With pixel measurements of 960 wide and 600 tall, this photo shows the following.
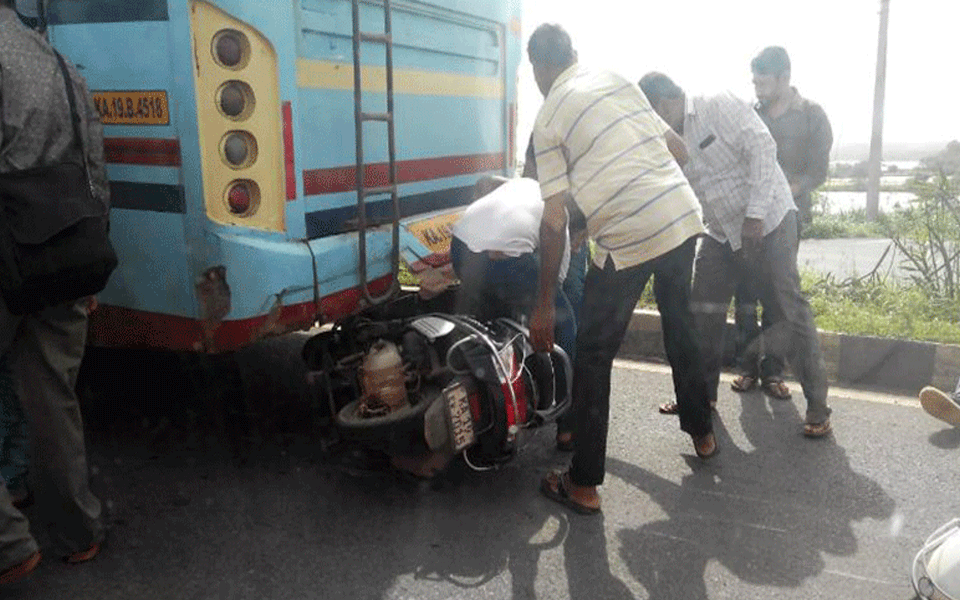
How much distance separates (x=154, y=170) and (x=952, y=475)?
133 inches

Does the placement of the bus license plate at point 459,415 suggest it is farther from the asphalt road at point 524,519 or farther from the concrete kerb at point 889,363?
the concrete kerb at point 889,363

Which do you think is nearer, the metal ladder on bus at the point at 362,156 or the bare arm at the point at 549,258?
the bare arm at the point at 549,258

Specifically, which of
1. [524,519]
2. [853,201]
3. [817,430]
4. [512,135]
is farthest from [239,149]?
[853,201]

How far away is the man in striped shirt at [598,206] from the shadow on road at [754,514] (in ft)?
1.14

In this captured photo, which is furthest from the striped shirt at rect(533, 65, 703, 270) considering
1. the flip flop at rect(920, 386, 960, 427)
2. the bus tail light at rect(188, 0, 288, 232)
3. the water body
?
the water body

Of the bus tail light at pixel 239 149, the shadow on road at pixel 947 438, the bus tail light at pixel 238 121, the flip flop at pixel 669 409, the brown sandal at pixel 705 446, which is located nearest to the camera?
the bus tail light at pixel 238 121

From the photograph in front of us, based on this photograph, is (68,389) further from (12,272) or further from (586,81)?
(586,81)

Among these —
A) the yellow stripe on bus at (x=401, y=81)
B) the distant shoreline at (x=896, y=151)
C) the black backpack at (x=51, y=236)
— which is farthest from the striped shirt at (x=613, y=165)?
the distant shoreline at (x=896, y=151)

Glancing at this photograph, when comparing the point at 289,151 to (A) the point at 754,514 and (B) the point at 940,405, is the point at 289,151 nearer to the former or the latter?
(A) the point at 754,514

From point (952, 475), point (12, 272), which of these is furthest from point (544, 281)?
point (952, 475)

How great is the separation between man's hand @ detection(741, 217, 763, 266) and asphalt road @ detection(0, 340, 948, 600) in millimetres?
832

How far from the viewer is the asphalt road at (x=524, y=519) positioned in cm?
272

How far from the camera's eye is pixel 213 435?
3908mm

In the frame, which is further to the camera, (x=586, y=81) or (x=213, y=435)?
(x=213, y=435)
